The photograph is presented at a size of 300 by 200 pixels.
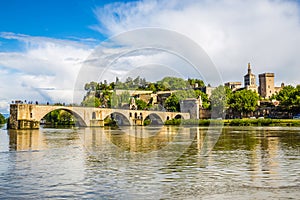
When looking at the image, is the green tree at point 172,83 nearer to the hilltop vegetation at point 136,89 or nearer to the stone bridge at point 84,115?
the hilltop vegetation at point 136,89

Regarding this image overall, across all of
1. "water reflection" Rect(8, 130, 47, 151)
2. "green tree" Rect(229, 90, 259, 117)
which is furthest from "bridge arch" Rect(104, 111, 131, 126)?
"water reflection" Rect(8, 130, 47, 151)

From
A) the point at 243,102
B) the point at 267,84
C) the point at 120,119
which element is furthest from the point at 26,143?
the point at 267,84

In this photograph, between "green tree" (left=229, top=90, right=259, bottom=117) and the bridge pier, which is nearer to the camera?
the bridge pier

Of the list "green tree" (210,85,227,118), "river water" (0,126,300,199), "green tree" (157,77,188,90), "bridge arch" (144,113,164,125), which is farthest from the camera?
"green tree" (157,77,188,90)

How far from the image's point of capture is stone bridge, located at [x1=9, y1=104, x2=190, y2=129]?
56094 millimetres

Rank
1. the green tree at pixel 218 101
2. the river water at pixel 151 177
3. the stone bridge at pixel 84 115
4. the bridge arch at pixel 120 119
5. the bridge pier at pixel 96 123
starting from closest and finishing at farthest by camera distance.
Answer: the river water at pixel 151 177, the stone bridge at pixel 84 115, the bridge pier at pixel 96 123, the bridge arch at pixel 120 119, the green tree at pixel 218 101

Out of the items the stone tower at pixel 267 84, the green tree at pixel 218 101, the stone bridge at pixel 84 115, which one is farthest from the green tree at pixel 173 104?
the stone tower at pixel 267 84

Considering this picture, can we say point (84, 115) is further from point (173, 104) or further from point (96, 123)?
point (173, 104)

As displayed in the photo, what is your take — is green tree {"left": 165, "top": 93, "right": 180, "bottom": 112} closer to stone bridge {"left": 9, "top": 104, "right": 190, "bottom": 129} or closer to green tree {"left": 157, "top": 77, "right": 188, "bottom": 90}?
green tree {"left": 157, "top": 77, "right": 188, "bottom": 90}

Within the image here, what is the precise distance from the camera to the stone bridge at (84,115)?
5609 cm

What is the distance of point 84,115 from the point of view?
74.6 metres

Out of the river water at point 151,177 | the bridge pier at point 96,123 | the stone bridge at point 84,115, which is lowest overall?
the river water at point 151,177

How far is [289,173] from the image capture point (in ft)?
45.9

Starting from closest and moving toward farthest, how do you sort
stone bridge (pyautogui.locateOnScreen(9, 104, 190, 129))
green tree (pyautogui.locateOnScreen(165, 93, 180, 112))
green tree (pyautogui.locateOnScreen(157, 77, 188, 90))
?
stone bridge (pyautogui.locateOnScreen(9, 104, 190, 129))
green tree (pyautogui.locateOnScreen(165, 93, 180, 112))
green tree (pyautogui.locateOnScreen(157, 77, 188, 90))
